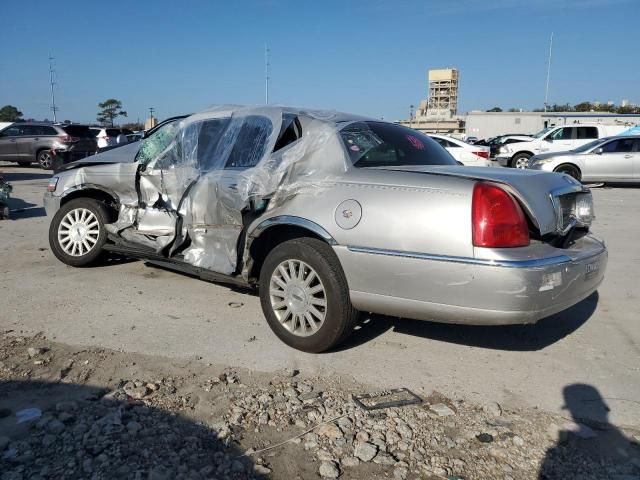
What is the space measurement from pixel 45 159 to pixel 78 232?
15.9 meters

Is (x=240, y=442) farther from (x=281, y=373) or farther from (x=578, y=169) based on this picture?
(x=578, y=169)

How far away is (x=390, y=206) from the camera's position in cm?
334

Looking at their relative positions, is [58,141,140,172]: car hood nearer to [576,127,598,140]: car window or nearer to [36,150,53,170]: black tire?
[36,150,53,170]: black tire

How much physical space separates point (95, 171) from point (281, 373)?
3265 mm

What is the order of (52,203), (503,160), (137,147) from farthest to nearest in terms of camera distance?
1. (503,160)
2. (52,203)
3. (137,147)

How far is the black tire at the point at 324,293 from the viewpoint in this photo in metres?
3.54

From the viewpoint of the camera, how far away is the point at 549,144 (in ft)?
68.9

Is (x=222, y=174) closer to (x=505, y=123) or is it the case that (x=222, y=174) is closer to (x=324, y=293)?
(x=324, y=293)

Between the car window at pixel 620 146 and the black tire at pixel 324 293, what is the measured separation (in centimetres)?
1491


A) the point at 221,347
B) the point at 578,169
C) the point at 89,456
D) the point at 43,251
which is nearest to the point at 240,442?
the point at 89,456

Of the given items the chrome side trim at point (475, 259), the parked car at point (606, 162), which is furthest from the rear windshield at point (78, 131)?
the chrome side trim at point (475, 259)

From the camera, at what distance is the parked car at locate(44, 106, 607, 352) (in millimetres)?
3139

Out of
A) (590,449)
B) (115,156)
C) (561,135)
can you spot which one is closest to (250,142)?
(115,156)

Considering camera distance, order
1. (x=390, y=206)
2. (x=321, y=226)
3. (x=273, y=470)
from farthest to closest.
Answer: (x=321, y=226)
(x=390, y=206)
(x=273, y=470)
